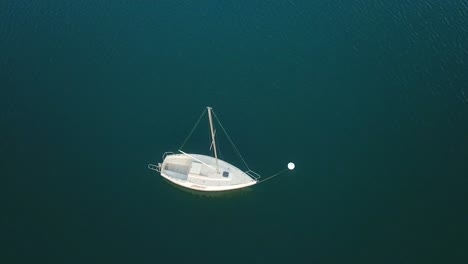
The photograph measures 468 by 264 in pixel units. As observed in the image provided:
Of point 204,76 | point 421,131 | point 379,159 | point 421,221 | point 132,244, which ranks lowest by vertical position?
point 132,244

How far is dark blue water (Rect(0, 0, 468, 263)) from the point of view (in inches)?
1501

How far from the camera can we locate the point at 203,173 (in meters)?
41.4

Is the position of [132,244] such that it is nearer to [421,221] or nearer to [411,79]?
[421,221]

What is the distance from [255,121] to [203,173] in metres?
9.06

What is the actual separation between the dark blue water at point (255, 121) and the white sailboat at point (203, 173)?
1288 millimetres

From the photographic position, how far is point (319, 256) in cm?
3703

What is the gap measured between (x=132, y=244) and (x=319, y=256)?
1687 centimetres

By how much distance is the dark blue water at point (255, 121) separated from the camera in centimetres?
3812

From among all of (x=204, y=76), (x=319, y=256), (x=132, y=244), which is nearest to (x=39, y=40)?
(x=204, y=76)

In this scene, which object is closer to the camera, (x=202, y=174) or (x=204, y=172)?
(x=202, y=174)

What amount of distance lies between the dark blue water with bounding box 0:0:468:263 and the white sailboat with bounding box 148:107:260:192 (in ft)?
4.23

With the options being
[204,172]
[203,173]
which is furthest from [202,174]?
[204,172]

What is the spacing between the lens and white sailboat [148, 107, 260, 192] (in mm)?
40812

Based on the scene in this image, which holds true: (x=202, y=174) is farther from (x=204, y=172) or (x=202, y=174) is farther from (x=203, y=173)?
(x=204, y=172)
